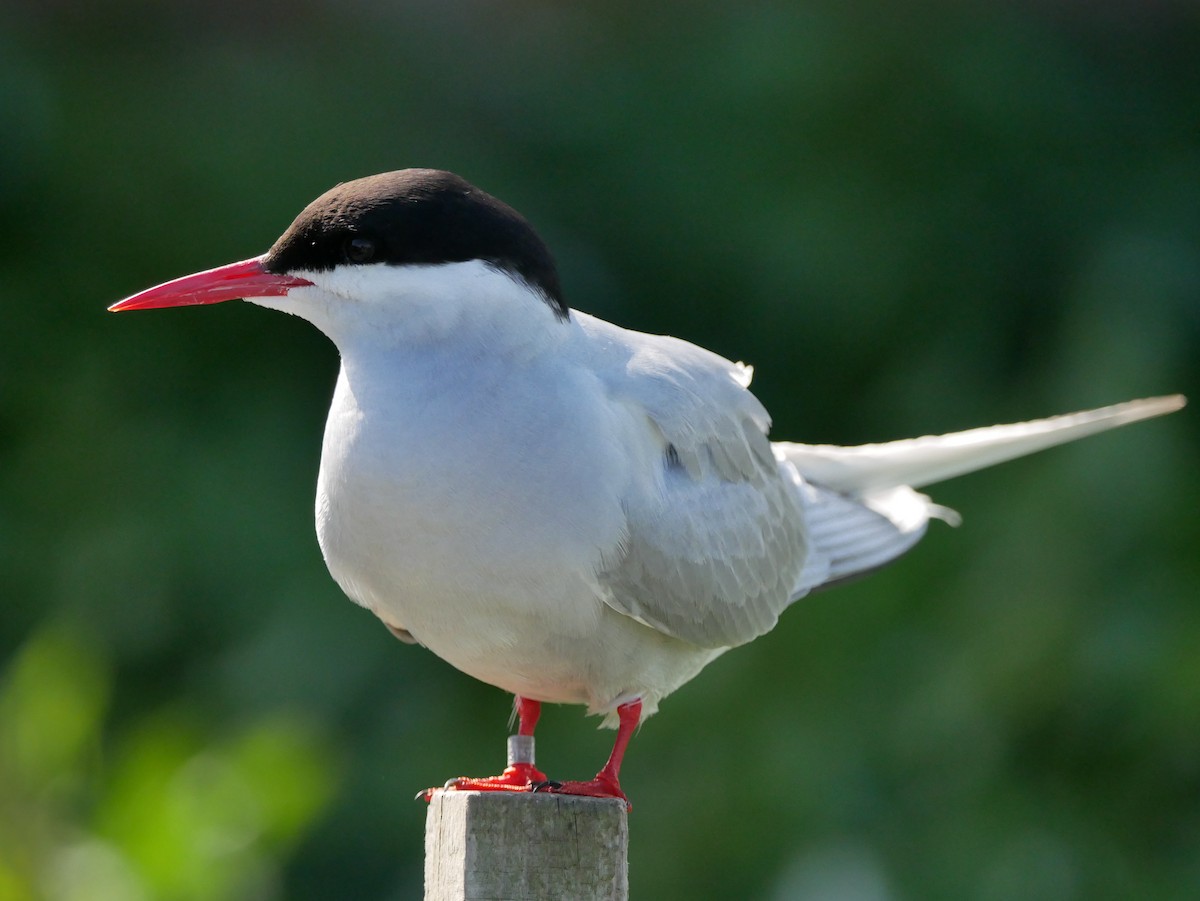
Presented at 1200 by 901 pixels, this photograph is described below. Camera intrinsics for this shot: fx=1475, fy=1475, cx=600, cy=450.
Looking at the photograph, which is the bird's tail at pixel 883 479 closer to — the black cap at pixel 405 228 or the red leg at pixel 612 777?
the red leg at pixel 612 777

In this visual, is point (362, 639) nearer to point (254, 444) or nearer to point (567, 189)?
point (254, 444)

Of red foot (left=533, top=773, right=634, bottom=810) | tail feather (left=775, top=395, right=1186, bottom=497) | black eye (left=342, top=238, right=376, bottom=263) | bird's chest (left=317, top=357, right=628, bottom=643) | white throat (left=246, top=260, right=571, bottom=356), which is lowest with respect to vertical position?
red foot (left=533, top=773, right=634, bottom=810)

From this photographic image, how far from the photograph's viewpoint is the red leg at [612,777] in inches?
75.0

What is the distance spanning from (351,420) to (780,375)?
9.15 feet

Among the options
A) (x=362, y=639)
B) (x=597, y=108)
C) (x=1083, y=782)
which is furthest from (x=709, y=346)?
(x=1083, y=782)

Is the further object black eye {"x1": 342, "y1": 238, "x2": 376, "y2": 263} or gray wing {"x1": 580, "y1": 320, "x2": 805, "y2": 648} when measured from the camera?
gray wing {"x1": 580, "y1": 320, "x2": 805, "y2": 648}

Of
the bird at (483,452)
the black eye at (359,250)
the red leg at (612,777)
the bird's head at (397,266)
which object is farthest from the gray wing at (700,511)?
the black eye at (359,250)

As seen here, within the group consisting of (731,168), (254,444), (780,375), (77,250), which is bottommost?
(254,444)

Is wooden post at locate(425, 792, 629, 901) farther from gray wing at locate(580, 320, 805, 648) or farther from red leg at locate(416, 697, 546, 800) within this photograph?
gray wing at locate(580, 320, 805, 648)

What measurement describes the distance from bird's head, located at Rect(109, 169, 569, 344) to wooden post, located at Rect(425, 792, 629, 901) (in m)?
0.67

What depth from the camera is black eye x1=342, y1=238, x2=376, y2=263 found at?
6.46 ft

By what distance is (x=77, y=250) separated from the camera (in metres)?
4.62

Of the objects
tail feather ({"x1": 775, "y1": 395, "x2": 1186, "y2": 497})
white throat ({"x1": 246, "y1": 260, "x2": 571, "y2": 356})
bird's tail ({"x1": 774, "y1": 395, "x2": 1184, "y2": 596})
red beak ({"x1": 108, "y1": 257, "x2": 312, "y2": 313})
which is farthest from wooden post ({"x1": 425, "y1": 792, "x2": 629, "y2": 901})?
tail feather ({"x1": 775, "y1": 395, "x2": 1186, "y2": 497})

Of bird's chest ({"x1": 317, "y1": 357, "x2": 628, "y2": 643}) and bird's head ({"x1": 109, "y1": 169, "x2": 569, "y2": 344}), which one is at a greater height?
bird's head ({"x1": 109, "y1": 169, "x2": 569, "y2": 344})
